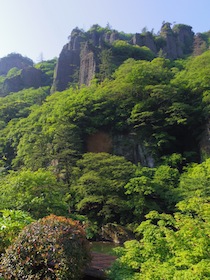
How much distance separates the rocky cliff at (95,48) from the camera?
38.0 m

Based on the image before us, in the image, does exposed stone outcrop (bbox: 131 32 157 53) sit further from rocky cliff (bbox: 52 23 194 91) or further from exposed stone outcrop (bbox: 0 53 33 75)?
exposed stone outcrop (bbox: 0 53 33 75)

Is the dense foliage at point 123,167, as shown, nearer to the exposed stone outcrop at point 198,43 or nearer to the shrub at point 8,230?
the shrub at point 8,230

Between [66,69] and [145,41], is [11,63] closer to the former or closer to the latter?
[66,69]

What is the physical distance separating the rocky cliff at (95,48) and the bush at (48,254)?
3181 centimetres

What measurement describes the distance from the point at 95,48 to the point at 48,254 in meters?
36.5

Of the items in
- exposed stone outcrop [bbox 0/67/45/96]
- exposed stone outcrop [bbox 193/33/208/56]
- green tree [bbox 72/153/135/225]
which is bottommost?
green tree [bbox 72/153/135/225]

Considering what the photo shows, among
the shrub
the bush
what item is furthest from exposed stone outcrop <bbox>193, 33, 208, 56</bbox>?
the bush

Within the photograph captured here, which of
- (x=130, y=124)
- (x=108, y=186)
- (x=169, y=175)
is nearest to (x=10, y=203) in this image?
(x=108, y=186)

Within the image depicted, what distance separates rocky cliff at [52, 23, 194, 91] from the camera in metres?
38.0

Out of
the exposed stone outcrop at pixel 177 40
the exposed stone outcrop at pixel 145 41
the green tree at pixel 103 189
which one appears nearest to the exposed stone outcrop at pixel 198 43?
the exposed stone outcrop at pixel 177 40

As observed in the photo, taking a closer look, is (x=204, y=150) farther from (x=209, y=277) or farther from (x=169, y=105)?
(x=209, y=277)

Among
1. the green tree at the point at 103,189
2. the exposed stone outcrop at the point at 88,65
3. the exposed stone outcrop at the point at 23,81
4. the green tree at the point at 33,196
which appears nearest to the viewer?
the green tree at the point at 33,196

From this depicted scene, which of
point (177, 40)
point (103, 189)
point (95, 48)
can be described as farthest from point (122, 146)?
point (177, 40)

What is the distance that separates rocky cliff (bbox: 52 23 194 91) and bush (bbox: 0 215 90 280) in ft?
104
